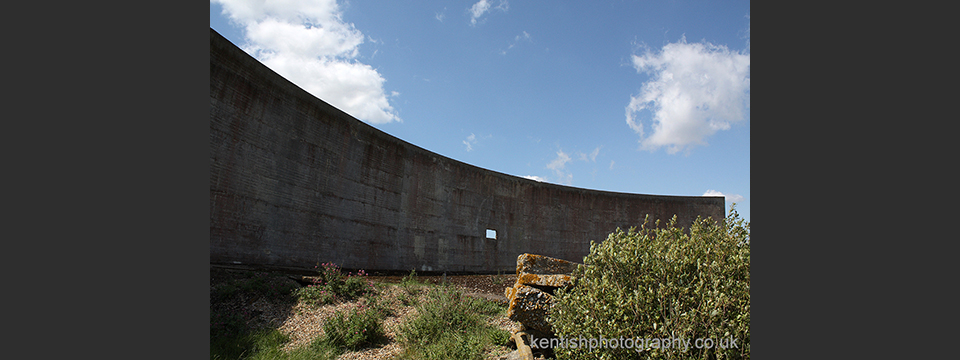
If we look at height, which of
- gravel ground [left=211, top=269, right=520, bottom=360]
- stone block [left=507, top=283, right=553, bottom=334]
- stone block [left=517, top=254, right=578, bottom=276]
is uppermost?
stone block [left=517, top=254, right=578, bottom=276]

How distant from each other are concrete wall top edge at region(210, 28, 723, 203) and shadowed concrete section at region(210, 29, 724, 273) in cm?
4

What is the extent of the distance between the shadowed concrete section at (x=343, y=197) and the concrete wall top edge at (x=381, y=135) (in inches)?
1.6

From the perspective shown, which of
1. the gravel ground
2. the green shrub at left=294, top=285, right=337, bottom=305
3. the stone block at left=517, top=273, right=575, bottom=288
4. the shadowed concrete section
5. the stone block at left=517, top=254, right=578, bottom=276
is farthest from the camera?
the shadowed concrete section

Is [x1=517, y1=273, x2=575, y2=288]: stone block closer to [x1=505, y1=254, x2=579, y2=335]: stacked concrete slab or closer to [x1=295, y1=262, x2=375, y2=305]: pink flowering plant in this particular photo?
[x1=505, y1=254, x2=579, y2=335]: stacked concrete slab

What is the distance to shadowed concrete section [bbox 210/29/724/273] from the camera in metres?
9.77

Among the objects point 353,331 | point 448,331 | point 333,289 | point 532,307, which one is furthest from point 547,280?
point 333,289

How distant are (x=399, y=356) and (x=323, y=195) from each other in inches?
288

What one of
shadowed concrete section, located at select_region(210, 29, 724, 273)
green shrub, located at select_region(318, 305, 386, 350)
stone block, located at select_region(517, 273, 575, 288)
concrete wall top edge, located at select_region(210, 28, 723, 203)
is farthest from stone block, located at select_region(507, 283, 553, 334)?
concrete wall top edge, located at select_region(210, 28, 723, 203)

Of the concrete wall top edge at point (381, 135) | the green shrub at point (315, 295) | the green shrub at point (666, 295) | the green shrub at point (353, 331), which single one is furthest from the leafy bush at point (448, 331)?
the concrete wall top edge at point (381, 135)

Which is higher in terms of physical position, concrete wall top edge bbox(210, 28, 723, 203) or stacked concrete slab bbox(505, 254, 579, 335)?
concrete wall top edge bbox(210, 28, 723, 203)

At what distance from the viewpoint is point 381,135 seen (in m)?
14.1

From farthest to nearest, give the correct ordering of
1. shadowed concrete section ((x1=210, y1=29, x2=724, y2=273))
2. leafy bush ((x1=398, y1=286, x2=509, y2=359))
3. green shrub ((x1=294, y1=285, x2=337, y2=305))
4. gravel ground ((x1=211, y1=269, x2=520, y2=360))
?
shadowed concrete section ((x1=210, y1=29, x2=724, y2=273)) → green shrub ((x1=294, y1=285, x2=337, y2=305)) → gravel ground ((x1=211, y1=269, x2=520, y2=360)) → leafy bush ((x1=398, y1=286, x2=509, y2=359))

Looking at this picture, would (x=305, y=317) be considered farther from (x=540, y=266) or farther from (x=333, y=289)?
(x=540, y=266)

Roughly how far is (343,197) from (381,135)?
8.53ft
